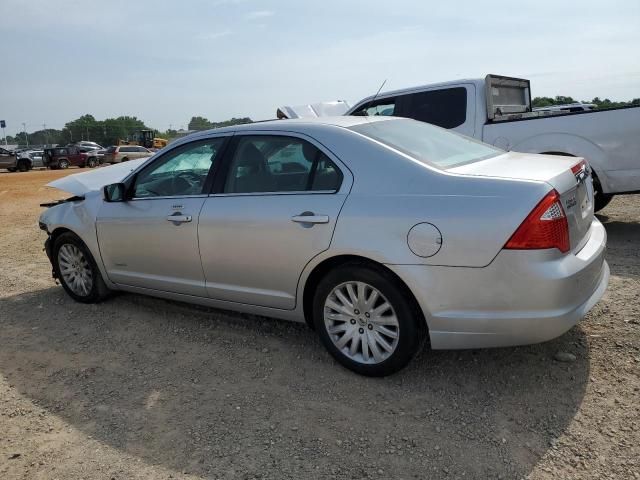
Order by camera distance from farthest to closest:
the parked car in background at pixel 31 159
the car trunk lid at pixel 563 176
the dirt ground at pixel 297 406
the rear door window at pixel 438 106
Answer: the parked car in background at pixel 31 159 → the rear door window at pixel 438 106 → the car trunk lid at pixel 563 176 → the dirt ground at pixel 297 406

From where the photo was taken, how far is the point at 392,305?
309 cm

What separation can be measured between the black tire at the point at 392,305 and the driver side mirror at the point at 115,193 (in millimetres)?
2073

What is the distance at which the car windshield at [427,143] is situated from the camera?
3299 millimetres

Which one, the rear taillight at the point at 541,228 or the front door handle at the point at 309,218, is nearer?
the rear taillight at the point at 541,228

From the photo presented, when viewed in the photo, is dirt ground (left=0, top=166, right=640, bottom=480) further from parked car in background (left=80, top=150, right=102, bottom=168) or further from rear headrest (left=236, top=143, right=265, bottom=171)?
parked car in background (left=80, top=150, right=102, bottom=168)

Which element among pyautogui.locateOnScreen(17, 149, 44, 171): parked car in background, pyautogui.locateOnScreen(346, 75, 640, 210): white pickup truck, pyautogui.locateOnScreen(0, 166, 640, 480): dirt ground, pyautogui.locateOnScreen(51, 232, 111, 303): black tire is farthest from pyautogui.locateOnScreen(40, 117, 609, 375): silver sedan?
pyautogui.locateOnScreen(17, 149, 44, 171): parked car in background

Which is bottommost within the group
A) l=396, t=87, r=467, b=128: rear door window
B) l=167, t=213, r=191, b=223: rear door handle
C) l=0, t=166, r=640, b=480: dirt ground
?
l=0, t=166, r=640, b=480: dirt ground

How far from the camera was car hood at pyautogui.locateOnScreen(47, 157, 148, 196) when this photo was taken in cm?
504

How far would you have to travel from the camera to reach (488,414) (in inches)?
113

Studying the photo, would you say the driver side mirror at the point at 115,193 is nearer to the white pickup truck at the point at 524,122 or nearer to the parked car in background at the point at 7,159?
the white pickup truck at the point at 524,122

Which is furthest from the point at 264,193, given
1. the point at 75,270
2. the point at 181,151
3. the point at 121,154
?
the point at 121,154

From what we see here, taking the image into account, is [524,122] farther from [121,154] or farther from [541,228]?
[121,154]

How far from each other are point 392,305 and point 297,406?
80cm

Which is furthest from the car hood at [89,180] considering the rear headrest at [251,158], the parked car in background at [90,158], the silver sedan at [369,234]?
the parked car in background at [90,158]
